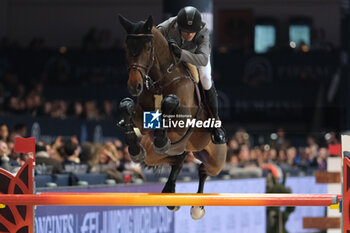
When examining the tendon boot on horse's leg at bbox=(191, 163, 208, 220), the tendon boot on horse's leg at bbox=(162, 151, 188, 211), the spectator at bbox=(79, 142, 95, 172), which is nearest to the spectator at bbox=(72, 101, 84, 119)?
the spectator at bbox=(79, 142, 95, 172)

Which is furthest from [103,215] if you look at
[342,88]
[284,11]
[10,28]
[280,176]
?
[284,11]

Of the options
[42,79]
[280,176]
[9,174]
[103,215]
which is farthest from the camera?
[42,79]

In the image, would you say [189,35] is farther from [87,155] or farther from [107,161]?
[107,161]

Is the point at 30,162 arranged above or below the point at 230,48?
below

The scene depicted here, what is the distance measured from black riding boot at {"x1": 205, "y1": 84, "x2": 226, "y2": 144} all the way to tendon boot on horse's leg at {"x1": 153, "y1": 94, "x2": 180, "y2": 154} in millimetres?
601

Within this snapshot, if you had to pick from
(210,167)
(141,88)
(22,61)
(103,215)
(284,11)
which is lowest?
(103,215)

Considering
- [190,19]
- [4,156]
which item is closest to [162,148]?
[190,19]

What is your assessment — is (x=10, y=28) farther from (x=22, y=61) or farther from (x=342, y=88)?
(x=342, y=88)

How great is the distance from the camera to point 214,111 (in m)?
7.30

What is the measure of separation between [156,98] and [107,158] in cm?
441

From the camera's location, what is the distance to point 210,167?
7781mm

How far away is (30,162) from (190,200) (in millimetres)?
1435

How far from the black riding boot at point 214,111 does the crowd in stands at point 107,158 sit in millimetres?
897

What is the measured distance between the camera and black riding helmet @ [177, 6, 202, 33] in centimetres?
681
